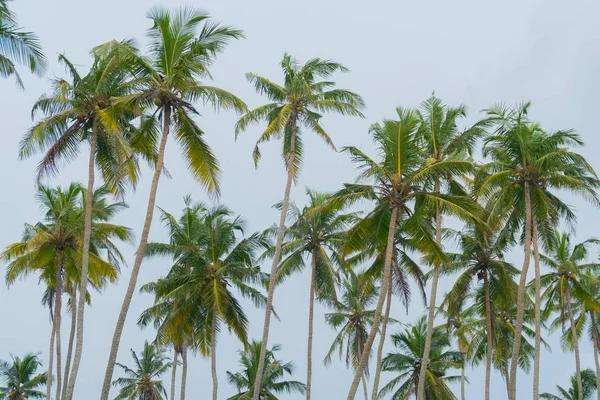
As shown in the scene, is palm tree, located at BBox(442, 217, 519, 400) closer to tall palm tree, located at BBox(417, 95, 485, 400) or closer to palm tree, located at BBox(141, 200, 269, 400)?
tall palm tree, located at BBox(417, 95, 485, 400)

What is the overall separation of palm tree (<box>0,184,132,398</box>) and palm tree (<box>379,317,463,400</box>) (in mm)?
16450

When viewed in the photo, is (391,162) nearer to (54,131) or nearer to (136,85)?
(136,85)

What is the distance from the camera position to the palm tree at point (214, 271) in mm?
31281

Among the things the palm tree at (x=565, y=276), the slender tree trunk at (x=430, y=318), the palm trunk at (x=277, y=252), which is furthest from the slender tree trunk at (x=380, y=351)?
the palm tree at (x=565, y=276)

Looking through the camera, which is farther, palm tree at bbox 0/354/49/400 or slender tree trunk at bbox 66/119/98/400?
palm tree at bbox 0/354/49/400

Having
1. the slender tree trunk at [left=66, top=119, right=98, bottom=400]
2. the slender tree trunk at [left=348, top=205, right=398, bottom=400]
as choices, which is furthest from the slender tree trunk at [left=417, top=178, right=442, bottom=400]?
the slender tree trunk at [left=66, top=119, right=98, bottom=400]

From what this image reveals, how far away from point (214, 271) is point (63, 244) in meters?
6.49

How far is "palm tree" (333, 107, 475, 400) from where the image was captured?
2331 cm

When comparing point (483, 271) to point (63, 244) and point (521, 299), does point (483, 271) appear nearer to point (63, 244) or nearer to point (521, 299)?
point (521, 299)

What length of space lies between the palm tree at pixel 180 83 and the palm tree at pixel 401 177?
4.94 m

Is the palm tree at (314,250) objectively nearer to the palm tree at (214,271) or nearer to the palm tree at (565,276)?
the palm tree at (214,271)

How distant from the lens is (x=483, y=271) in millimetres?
33281

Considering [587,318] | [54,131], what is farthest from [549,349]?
[54,131]

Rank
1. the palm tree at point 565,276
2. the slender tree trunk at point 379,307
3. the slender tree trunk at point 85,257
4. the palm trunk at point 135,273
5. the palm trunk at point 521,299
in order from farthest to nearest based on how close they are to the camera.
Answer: the palm tree at point 565,276
the palm trunk at point 521,299
the slender tree trunk at point 85,257
the slender tree trunk at point 379,307
the palm trunk at point 135,273
